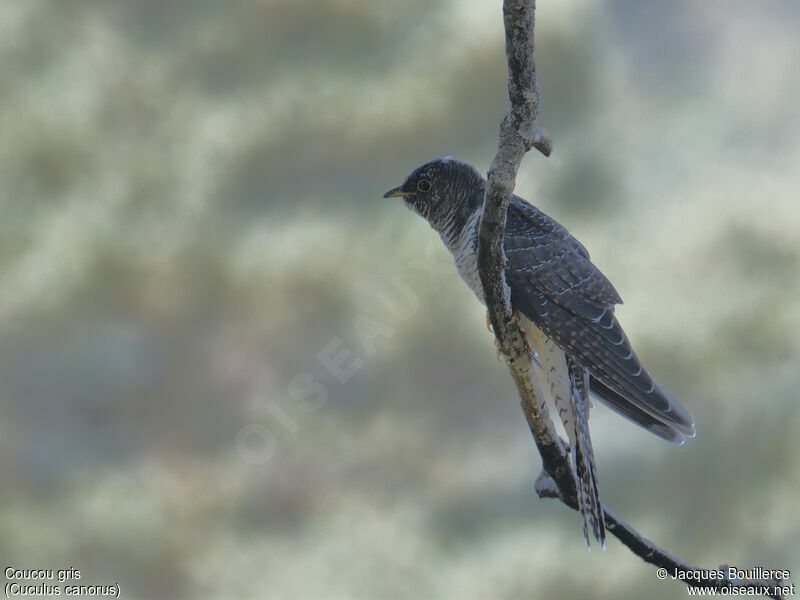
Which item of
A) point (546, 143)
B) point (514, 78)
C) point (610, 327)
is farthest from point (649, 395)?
point (514, 78)

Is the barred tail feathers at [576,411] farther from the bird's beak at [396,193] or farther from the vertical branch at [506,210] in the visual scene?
the bird's beak at [396,193]

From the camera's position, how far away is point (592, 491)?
6223mm

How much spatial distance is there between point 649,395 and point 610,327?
0.77 meters

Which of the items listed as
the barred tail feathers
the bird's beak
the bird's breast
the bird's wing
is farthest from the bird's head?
the barred tail feathers

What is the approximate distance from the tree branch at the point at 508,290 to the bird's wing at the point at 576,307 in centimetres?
81

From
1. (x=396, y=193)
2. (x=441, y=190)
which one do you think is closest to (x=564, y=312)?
(x=441, y=190)

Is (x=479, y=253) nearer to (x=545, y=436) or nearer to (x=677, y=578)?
(x=545, y=436)

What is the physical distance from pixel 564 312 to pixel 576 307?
137mm

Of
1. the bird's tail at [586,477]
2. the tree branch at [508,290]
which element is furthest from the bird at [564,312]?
the tree branch at [508,290]

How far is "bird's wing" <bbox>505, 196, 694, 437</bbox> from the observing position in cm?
670

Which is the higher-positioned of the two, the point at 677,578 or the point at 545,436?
the point at 545,436

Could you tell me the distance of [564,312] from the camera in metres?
7.25

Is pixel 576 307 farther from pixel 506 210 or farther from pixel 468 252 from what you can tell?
pixel 506 210

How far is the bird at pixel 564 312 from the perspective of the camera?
6625 mm
